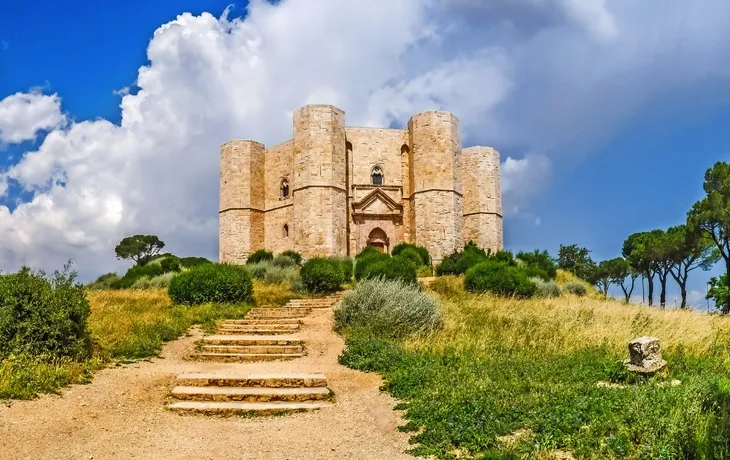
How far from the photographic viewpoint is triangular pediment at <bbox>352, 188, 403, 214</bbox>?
102 ft

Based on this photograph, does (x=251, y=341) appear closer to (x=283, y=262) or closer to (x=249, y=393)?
(x=249, y=393)

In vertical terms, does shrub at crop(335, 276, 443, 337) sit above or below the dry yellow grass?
above

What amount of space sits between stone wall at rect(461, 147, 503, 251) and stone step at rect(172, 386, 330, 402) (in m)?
28.0

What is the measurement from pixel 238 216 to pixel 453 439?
29.0 metres

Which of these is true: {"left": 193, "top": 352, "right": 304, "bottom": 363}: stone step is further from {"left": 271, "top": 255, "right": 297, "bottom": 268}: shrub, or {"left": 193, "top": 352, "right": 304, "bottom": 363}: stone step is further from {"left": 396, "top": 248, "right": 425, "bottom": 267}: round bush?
{"left": 396, "top": 248, "right": 425, "bottom": 267}: round bush

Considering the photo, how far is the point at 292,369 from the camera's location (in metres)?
8.38

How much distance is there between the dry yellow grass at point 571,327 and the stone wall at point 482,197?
20.5 meters

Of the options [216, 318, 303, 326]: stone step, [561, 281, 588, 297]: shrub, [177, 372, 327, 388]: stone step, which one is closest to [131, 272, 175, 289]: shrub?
[216, 318, 303, 326]: stone step

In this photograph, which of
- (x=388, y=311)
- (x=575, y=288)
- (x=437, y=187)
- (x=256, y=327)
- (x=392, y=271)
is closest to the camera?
(x=388, y=311)

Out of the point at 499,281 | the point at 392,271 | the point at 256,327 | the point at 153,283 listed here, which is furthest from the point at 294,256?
the point at 256,327

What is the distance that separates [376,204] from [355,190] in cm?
140

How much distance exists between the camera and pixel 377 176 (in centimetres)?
3192

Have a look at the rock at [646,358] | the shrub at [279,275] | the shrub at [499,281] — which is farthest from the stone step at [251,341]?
the shrub at [279,275]

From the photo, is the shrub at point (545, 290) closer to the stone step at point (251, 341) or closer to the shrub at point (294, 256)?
the stone step at point (251, 341)
